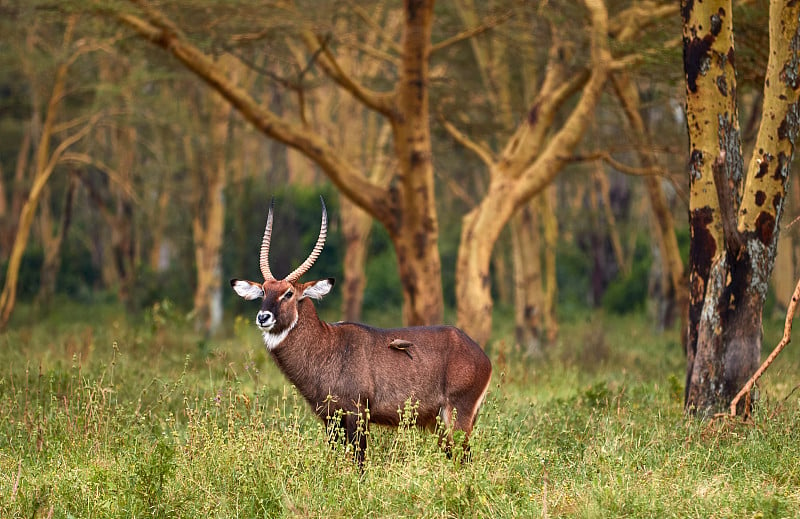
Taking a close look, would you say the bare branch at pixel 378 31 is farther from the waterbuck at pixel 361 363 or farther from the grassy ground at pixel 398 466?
the waterbuck at pixel 361 363

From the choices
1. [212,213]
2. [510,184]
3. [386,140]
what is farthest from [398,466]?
[212,213]

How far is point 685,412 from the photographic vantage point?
8.76 meters

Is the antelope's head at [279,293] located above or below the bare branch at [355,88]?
below

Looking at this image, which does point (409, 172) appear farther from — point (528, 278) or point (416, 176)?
point (528, 278)

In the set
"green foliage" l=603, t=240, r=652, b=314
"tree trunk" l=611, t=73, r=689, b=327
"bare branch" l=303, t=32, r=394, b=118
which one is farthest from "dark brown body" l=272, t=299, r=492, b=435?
"green foliage" l=603, t=240, r=652, b=314

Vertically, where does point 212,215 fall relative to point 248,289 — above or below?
below

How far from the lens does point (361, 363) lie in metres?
7.44

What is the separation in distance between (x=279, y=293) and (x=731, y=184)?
12.7 feet

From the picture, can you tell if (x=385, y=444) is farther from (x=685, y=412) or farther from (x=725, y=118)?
(x=725, y=118)

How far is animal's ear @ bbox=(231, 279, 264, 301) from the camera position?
746cm

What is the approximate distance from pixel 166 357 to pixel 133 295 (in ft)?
32.9

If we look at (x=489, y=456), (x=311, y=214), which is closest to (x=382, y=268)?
(x=311, y=214)

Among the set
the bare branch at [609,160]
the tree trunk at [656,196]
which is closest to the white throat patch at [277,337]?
the bare branch at [609,160]

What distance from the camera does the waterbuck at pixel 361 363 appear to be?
736 cm
